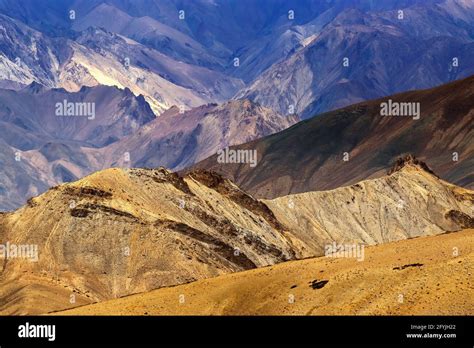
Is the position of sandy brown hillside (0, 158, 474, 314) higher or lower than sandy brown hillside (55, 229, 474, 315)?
higher

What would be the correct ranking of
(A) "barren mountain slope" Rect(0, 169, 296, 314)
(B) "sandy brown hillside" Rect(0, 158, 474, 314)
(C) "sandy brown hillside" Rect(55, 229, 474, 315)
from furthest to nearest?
(A) "barren mountain slope" Rect(0, 169, 296, 314), (B) "sandy brown hillside" Rect(0, 158, 474, 314), (C) "sandy brown hillside" Rect(55, 229, 474, 315)

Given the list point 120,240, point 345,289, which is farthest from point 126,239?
point 345,289

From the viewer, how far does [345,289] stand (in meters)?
82.2

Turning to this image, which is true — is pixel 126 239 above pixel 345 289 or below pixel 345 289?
above

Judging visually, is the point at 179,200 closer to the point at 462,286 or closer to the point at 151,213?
the point at 151,213

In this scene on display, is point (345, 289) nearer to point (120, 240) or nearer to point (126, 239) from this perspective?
point (126, 239)

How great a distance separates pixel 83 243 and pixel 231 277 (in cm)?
5177

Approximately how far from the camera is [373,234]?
192 m

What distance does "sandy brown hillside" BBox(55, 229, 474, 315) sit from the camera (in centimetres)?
7581

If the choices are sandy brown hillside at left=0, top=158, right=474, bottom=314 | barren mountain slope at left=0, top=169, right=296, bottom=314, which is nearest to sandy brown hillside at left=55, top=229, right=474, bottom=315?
sandy brown hillside at left=0, top=158, right=474, bottom=314

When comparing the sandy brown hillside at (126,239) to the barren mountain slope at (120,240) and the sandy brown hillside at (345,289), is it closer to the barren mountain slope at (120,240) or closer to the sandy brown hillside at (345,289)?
the barren mountain slope at (120,240)

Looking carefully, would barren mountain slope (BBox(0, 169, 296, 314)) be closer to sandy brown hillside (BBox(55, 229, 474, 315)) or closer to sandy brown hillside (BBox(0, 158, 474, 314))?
sandy brown hillside (BBox(0, 158, 474, 314))

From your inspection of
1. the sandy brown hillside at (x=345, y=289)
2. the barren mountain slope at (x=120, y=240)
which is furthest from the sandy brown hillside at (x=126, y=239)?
the sandy brown hillside at (x=345, y=289)
